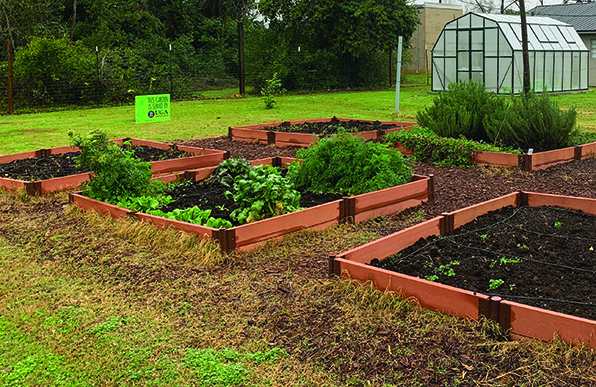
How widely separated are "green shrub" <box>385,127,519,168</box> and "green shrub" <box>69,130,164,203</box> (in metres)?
4.24

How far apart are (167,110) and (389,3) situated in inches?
584

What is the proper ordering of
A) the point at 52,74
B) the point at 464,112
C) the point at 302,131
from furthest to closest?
the point at 52,74
the point at 302,131
the point at 464,112

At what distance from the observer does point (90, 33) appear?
98.5ft

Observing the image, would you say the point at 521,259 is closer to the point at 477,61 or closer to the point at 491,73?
the point at 491,73

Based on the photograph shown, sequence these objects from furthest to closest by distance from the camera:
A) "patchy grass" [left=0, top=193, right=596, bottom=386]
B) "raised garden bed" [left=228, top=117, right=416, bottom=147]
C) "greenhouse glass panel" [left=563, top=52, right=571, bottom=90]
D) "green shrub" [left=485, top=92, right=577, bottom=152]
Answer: "greenhouse glass panel" [left=563, top=52, right=571, bottom=90]
"raised garden bed" [left=228, top=117, right=416, bottom=147]
"green shrub" [left=485, top=92, right=577, bottom=152]
"patchy grass" [left=0, top=193, right=596, bottom=386]

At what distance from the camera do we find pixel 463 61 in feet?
74.4

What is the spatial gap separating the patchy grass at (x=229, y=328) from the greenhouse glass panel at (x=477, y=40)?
18277mm

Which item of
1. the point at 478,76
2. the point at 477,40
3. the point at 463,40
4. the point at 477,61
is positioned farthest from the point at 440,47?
the point at 478,76

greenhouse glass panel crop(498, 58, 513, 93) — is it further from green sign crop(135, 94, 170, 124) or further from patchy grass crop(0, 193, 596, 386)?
patchy grass crop(0, 193, 596, 386)

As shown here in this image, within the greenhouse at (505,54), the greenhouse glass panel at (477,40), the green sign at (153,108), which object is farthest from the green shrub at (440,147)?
the greenhouse glass panel at (477,40)

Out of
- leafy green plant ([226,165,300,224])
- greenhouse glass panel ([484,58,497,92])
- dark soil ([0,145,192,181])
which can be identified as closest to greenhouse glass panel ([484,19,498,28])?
greenhouse glass panel ([484,58,497,92])

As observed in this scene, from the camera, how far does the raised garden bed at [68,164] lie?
752 centimetres

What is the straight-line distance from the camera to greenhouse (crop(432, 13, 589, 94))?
2145cm

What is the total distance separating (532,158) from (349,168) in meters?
3.04
